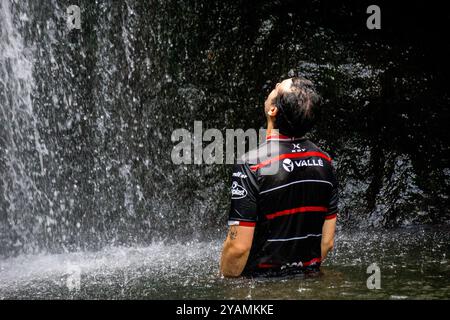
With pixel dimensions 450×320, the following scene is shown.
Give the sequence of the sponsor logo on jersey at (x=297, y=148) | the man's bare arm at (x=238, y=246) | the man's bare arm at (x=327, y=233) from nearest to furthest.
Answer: the man's bare arm at (x=238, y=246) < the sponsor logo on jersey at (x=297, y=148) < the man's bare arm at (x=327, y=233)

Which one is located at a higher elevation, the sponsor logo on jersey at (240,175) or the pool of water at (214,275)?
the sponsor logo on jersey at (240,175)

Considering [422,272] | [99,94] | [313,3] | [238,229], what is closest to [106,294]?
[238,229]

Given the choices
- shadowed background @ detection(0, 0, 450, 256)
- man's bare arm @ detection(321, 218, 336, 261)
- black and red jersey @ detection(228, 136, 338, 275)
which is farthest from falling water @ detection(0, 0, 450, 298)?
black and red jersey @ detection(228, 136, 338, 275)

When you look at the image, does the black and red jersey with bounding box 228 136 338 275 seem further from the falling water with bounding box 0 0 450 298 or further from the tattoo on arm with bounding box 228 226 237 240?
the falling water with bounding box 0 0 450 298

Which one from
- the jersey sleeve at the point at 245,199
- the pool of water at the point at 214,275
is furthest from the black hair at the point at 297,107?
the pool of water at the point at 214,275

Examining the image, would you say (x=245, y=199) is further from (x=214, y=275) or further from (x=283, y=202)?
(x=214, y=275)

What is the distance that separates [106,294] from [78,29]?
508 cm

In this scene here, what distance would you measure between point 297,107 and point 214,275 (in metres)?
1.41

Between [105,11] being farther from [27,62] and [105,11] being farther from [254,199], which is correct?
[254,199]

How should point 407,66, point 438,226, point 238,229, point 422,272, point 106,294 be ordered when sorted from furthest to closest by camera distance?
point 407,66, point 438,226, point 422,272, point 106,294, point 238,229

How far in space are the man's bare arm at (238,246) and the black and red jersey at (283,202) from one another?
0.04m

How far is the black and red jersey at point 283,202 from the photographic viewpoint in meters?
3.77

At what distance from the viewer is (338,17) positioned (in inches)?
334

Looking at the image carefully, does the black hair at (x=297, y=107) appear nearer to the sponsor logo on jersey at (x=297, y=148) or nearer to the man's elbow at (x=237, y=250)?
the sponsor logo on jersey at (x=297, y=148)
